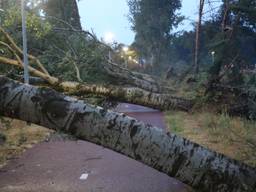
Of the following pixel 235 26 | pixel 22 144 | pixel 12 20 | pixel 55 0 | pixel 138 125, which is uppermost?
pixel 55 0

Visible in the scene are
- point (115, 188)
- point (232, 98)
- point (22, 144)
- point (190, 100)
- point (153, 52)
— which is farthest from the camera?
point (153, 52)

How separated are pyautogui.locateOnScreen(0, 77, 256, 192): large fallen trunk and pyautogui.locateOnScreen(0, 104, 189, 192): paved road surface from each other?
104 inches

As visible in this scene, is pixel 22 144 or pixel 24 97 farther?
pixel 22 144

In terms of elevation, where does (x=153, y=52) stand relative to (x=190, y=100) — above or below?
above

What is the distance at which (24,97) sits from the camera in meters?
3.92

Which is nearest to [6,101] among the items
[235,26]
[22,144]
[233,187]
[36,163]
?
[233,187]

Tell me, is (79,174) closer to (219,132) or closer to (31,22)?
(219,132)

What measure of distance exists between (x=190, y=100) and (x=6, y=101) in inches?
495

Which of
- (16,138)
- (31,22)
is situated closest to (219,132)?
(16,138)

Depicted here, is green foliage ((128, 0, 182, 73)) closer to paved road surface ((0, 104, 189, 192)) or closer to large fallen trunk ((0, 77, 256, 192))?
paved road surface ((0, 104, 189, 192))

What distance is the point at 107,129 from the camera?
3.91 m

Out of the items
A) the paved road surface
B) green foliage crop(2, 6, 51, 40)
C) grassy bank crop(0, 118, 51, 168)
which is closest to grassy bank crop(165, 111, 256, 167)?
the paved road surface

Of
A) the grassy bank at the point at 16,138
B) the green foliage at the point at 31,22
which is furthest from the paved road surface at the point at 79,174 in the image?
the green foliage at the point at 31,22

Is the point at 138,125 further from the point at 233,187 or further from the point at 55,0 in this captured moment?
the point at 55,0
